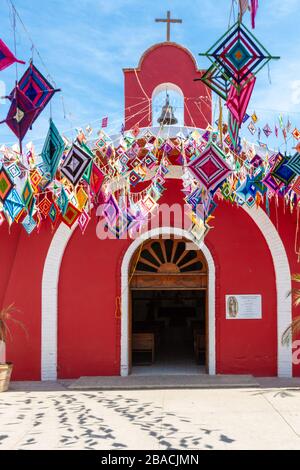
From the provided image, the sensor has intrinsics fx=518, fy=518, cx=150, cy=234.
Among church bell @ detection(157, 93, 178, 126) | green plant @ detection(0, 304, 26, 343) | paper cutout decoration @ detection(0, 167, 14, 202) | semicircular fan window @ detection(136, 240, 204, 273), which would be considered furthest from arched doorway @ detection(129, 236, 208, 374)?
paper cutout decoration @ detection(0, 167, 14, 202)

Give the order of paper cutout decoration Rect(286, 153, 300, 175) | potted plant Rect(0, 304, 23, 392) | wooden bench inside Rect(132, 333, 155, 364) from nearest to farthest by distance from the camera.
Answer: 1. paper cutout decoration Rect(286, 153, 300, 175)
2. potted plant Rect(0, 304, 23, 392)
3. wooden bench inside Rect(132, 333, 155, 364)

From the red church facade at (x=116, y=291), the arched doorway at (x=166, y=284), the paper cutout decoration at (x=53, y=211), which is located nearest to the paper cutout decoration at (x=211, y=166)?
the red church facade at (x=116, y=291)

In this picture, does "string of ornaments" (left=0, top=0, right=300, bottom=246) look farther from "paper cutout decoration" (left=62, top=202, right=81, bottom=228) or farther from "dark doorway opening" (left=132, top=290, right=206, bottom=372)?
"dark doorway opening" (left=132, top=290, right=206, bottom=372)

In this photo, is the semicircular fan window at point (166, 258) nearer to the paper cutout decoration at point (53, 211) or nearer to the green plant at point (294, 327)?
the green plant at point (294, 327)

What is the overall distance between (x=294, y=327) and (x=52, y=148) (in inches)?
218

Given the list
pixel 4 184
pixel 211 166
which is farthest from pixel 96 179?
pixel 211 166

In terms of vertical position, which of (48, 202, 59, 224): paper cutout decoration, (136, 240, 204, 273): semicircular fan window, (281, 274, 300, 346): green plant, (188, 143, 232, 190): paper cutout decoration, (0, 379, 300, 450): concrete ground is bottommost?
(0, 379, 300, 450): concrete ground

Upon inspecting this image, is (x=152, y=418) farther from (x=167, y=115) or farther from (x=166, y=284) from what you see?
(x=167, y=115)

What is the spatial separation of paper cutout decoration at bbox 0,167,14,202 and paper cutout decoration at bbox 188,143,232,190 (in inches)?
108

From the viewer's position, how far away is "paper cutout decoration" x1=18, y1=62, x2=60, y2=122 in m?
5.99

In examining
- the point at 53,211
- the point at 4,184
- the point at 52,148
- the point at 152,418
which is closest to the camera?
the point at 52,148

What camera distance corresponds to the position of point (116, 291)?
1056 cm

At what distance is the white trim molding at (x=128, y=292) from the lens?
34.2 feet
